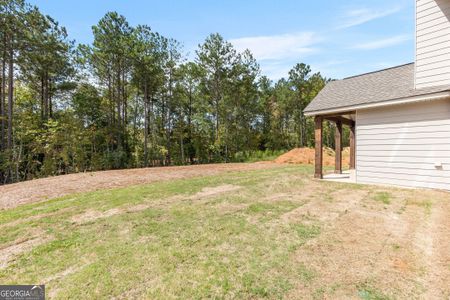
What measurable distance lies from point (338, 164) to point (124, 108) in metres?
17.7

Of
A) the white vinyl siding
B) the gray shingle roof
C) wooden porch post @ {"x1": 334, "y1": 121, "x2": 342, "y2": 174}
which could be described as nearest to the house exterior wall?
the gray shingle roof

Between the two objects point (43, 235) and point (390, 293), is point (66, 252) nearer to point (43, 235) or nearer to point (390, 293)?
point (43, 235)

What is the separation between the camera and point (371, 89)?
262 inches

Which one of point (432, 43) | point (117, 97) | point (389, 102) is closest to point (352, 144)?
point (389, 102)

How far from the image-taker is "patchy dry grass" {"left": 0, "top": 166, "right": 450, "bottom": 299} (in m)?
1.99

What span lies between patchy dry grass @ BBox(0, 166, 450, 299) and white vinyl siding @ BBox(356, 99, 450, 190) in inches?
28.3

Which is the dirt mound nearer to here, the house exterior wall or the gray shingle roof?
the gray shingle roof

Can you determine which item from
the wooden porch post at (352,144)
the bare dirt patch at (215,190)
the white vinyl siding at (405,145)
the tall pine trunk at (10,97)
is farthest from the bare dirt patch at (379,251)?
the tall pine trunk at (10,97)

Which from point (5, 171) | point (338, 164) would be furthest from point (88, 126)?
point (338, 164)

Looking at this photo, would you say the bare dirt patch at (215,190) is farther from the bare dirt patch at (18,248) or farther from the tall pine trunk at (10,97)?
the tall pine trunk at (10,97)

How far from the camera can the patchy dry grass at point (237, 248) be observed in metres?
1.99

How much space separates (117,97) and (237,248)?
18.2 metres

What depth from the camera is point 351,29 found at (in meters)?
7.75

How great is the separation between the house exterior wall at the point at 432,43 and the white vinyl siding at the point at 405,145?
68 cm
